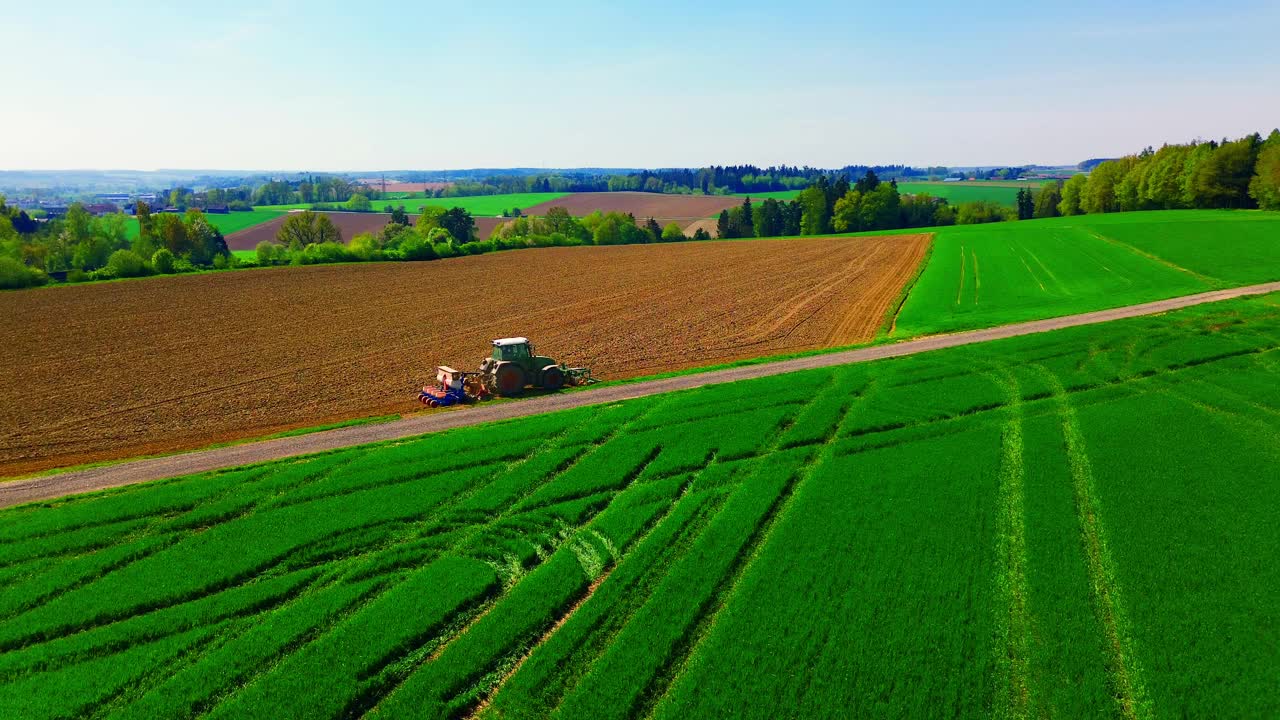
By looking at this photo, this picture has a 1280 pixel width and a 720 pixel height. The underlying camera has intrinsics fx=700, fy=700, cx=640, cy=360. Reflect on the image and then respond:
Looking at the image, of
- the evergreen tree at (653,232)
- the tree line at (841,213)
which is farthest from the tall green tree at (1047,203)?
the evergreen tree at (653,232)

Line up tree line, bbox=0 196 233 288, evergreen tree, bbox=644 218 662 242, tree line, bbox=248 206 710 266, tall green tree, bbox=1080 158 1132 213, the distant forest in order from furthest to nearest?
evergreen tree, bbox=644 218 662 242, tall green tree, bbox=1080 158 1132 213, tree line, bbox=248 206 710 266, the distant forest, tree line, bbox=0 196 233 288

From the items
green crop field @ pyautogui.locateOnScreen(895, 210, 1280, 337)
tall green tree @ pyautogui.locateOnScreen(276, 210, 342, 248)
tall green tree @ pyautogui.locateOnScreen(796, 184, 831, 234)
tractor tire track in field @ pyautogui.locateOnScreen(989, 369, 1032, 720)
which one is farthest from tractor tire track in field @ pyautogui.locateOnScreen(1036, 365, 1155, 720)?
tall green tree @ pyautogui.locateOnScreen(796, 184, 831, 234)

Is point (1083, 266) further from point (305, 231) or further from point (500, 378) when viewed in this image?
point (305, 231)

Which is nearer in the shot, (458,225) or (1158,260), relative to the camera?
(1158,260)

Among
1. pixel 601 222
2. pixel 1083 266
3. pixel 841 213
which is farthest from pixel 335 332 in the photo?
pixel 841 213

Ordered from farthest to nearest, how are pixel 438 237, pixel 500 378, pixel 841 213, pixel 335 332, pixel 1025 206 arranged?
pixel 1025 206 → pixel 841 213 → pixel 438 237 → pixel 335 332 → pixel 500 378

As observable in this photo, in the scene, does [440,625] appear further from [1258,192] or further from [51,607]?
[1258,192]

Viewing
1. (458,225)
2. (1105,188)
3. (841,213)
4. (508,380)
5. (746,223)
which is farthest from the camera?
(746,223)

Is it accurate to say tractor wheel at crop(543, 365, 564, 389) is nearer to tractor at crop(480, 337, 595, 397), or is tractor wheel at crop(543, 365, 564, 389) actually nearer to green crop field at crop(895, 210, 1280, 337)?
tractor at crop(480, 337, 595, 397)

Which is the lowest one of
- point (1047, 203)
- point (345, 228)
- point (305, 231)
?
point (305, 231)
